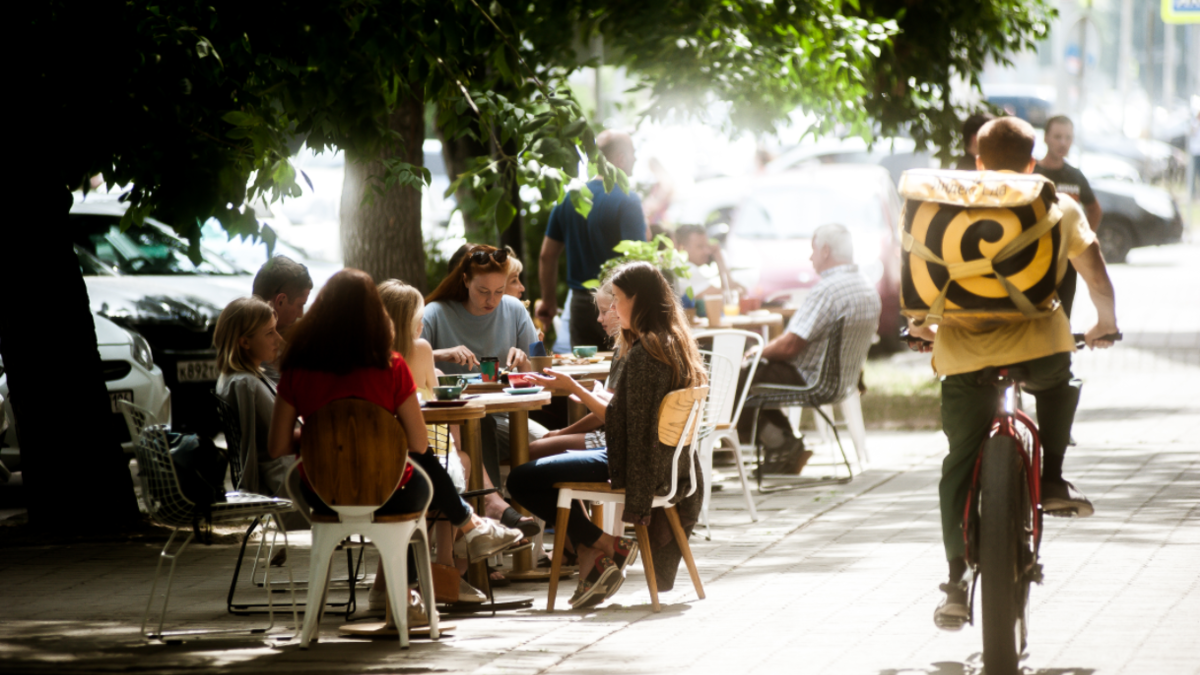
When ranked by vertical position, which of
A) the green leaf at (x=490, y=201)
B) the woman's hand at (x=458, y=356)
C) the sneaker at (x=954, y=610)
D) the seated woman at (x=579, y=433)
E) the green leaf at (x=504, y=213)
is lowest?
the sneaker at (x=954, y=610)

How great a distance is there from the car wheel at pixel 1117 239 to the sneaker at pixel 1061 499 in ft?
71.1

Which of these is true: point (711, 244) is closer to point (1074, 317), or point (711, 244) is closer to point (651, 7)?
point (651, 7)

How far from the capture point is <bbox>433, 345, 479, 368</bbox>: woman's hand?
755 cm

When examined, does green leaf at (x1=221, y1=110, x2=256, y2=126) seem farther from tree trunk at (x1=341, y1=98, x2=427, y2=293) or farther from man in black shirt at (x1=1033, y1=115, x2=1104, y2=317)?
man in black shirt at (x1=1033, y1=115, x2=1104, y2=317)

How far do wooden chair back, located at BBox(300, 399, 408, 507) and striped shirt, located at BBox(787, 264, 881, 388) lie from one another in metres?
4.52

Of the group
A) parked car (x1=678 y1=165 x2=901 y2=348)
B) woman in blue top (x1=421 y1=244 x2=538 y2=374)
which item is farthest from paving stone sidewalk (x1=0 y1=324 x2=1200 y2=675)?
parked car (x1=678 y1=165 x2=901 y2=348)

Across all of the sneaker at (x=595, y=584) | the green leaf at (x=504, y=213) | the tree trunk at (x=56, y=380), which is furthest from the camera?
the tree trunk at (x=56, y=380)

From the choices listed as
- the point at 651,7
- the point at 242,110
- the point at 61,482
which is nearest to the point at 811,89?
the point at 651,7

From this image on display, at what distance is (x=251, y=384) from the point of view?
6344 mm

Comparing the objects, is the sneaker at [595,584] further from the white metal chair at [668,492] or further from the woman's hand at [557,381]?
the woman's hand at [557,381]

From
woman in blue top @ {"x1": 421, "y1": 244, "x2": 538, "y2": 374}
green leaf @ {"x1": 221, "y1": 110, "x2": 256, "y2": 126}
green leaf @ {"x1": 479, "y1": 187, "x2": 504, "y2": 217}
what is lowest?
woman in blue top @ {"x1": 421, "y1": 244, "x2": 538, "y2": 374}

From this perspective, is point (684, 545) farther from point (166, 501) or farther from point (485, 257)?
point (485, 257)

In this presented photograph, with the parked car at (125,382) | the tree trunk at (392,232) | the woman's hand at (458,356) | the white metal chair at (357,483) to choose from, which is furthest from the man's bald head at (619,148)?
the white metal chair at (357,483)

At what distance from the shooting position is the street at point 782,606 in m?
5.25
